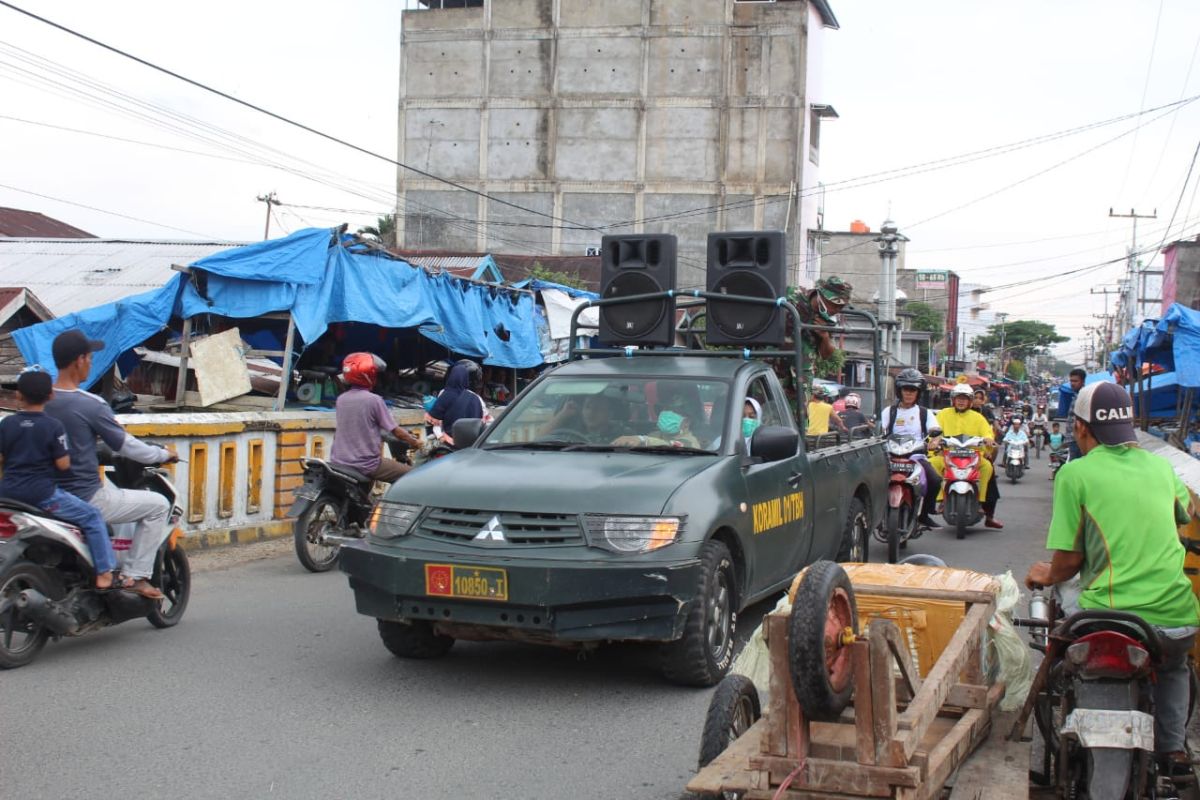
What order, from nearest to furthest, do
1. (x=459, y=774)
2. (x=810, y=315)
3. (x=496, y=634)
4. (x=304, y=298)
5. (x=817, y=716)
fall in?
1. (x=817, y=716)
2. (x=459, y=774)
3. (x=496, y=634)
4. (x=810, y=315)
5. (x=304, y=298)

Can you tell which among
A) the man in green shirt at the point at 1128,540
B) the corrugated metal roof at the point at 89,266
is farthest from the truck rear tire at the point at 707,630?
the corrugated metal roof at the point at 89,266

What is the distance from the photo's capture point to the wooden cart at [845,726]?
11.9 feet

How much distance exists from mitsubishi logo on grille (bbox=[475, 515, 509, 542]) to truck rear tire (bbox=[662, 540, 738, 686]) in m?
1.03

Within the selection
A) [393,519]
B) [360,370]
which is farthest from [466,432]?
[360,370]

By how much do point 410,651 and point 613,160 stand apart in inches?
1808

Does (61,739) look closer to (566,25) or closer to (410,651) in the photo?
(410,651)

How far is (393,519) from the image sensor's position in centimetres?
643

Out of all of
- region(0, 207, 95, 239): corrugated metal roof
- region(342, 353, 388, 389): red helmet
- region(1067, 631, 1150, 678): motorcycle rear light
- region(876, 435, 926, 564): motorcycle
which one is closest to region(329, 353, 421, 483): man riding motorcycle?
region(342, 353, 388, 389): red helmet

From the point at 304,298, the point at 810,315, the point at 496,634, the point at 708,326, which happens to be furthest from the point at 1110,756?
the point at 304,298

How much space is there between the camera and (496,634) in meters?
6.23

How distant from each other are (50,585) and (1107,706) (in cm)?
541

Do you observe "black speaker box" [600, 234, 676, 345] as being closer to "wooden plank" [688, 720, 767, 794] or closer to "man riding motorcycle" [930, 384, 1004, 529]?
"man riding motorcycle" [930, 384, 1004, 529]

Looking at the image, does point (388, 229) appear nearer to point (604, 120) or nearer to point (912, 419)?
point (604, 120)

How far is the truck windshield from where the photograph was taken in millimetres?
7270
